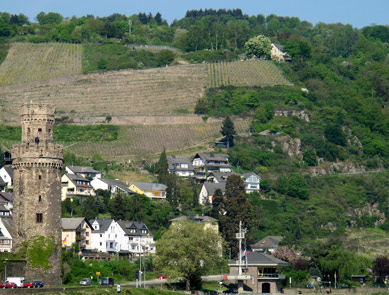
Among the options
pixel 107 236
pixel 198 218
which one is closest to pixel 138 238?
pixel 107 236

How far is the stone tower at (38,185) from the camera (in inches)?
3332

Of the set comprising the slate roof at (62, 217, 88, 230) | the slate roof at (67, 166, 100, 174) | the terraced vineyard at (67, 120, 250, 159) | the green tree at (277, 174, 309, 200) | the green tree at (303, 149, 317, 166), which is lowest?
the slate roof at (62, 217, 88, 230)

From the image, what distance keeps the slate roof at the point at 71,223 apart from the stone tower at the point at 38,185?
39918 mm

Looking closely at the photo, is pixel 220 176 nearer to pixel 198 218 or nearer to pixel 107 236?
pixel 198 218

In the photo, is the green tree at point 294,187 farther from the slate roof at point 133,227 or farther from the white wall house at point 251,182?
the slate roof at point 133,227

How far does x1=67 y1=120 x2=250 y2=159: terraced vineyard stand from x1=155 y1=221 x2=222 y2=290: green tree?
76060 millimetres

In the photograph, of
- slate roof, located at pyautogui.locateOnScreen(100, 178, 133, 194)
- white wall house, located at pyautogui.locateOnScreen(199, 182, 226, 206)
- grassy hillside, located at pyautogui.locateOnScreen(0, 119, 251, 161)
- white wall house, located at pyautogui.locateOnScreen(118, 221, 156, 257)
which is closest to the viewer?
white wall house, located at pyautogui.locateOnScreen(118, 221, 156, 257)

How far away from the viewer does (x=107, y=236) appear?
132m

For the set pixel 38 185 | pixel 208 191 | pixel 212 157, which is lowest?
pixel 38 185

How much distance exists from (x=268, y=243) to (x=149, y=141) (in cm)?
5527

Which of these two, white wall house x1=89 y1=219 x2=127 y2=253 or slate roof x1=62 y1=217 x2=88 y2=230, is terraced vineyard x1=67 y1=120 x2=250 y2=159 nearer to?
white wall house x1=89 y1=219 x2=127 y2=253

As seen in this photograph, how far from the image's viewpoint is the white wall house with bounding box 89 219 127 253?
131 meters

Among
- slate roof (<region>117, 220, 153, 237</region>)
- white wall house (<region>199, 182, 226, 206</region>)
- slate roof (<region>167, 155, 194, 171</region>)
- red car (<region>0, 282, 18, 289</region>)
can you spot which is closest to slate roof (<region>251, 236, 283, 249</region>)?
slate roof (<region>117, 220, 153, 237</region>)

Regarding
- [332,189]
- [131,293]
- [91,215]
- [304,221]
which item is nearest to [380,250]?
[304,221]
